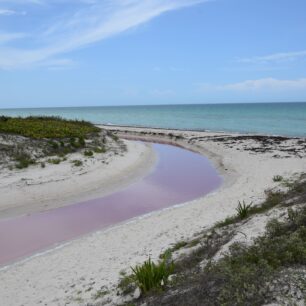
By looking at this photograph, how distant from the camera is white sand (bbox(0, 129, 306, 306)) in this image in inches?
323

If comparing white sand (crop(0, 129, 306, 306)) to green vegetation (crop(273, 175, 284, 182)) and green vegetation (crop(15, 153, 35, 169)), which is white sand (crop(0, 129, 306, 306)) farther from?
green vegetation (crop(15, 153, 35, 169))

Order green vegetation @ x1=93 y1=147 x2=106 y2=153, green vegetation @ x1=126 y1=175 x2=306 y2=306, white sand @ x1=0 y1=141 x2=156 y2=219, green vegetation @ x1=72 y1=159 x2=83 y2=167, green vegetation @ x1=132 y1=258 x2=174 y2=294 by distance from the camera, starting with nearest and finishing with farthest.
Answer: green vegetation @ x1=126 y1=175 x2=306 y2=306, green vegetation @ x1=132 y1=258 x2=174 y2=294, white sand @ x1=0 y1=141 x2=156 y2=219, green vegetation @ x1=72 y1=159 x2=83 y2=167, green vegetation @ x1=93 y1=147 x2=106 y2=153

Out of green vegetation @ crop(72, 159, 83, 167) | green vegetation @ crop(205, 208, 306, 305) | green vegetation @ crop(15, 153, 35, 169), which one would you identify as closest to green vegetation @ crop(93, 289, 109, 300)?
green vegetation @ crop(205, 208, 306, 305)

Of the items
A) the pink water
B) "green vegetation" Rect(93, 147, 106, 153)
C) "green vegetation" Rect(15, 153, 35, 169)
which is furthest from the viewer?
"green vegetation" Rect(93, 147, 106, 153)

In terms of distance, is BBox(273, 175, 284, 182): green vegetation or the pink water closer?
the pink water

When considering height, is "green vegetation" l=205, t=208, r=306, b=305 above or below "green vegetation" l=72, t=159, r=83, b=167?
above

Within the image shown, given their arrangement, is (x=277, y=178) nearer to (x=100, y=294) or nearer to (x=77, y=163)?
(x=77, y=163)

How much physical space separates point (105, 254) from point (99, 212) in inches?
207

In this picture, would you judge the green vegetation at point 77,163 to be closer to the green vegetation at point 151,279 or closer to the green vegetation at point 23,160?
the green vegetation at point 23,160

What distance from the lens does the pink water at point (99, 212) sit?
12273 millimetres

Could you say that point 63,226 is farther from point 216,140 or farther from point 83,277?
point 216,140

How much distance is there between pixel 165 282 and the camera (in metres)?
6.85

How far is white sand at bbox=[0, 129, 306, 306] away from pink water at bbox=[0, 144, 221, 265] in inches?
43.9

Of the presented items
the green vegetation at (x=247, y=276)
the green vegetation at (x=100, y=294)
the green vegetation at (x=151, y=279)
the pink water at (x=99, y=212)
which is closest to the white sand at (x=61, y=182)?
the pink water at (x=99, y=212)
